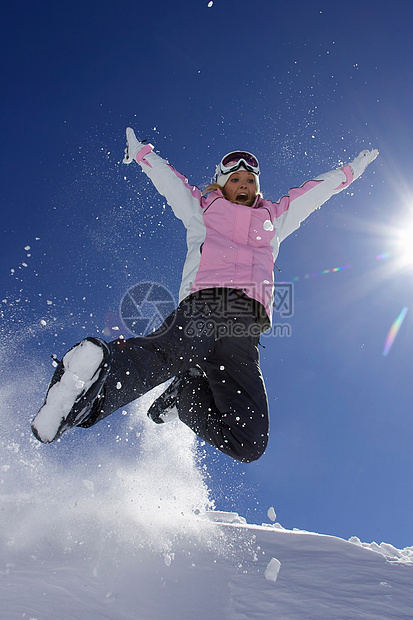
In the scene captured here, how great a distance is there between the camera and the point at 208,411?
274cm

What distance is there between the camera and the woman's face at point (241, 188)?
3.65 metres

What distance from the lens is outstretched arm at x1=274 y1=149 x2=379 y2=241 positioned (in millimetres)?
3707

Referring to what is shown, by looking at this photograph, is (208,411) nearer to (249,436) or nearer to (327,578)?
(249,436)

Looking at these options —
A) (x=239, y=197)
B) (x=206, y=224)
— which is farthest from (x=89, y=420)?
(x=239, y=197)

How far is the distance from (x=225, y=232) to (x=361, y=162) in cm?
237

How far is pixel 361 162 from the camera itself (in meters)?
4.37

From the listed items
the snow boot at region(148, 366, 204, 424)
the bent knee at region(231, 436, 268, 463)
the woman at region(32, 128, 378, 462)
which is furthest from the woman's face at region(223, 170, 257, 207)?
the bent knee at region(231, 436, 268, 463)

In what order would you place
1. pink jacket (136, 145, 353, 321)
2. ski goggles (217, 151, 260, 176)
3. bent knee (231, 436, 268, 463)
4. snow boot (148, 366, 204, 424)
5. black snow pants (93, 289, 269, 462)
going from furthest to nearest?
ski goggles (217, 151, 260, 176), snow boot (148, 366, 204, 424), pink jacket (136, 145, 353, 321), bent knee (231, 436, 268, 463), black snow pants (93, 289, 269, 462)

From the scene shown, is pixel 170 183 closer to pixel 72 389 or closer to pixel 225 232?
pixel 225 232

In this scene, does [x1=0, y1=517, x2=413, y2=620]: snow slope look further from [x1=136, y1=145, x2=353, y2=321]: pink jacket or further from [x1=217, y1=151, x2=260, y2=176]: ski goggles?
[x1=217, y1=151, x2=260, y2=176]: ski goggles

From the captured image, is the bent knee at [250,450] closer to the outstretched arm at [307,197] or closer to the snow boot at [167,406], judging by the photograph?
the snow boot at [167,406]

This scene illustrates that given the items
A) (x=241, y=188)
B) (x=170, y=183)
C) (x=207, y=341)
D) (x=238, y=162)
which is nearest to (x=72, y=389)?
(x=207, y=341)

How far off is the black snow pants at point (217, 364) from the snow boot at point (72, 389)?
28 cm

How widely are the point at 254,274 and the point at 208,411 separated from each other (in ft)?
3.69
